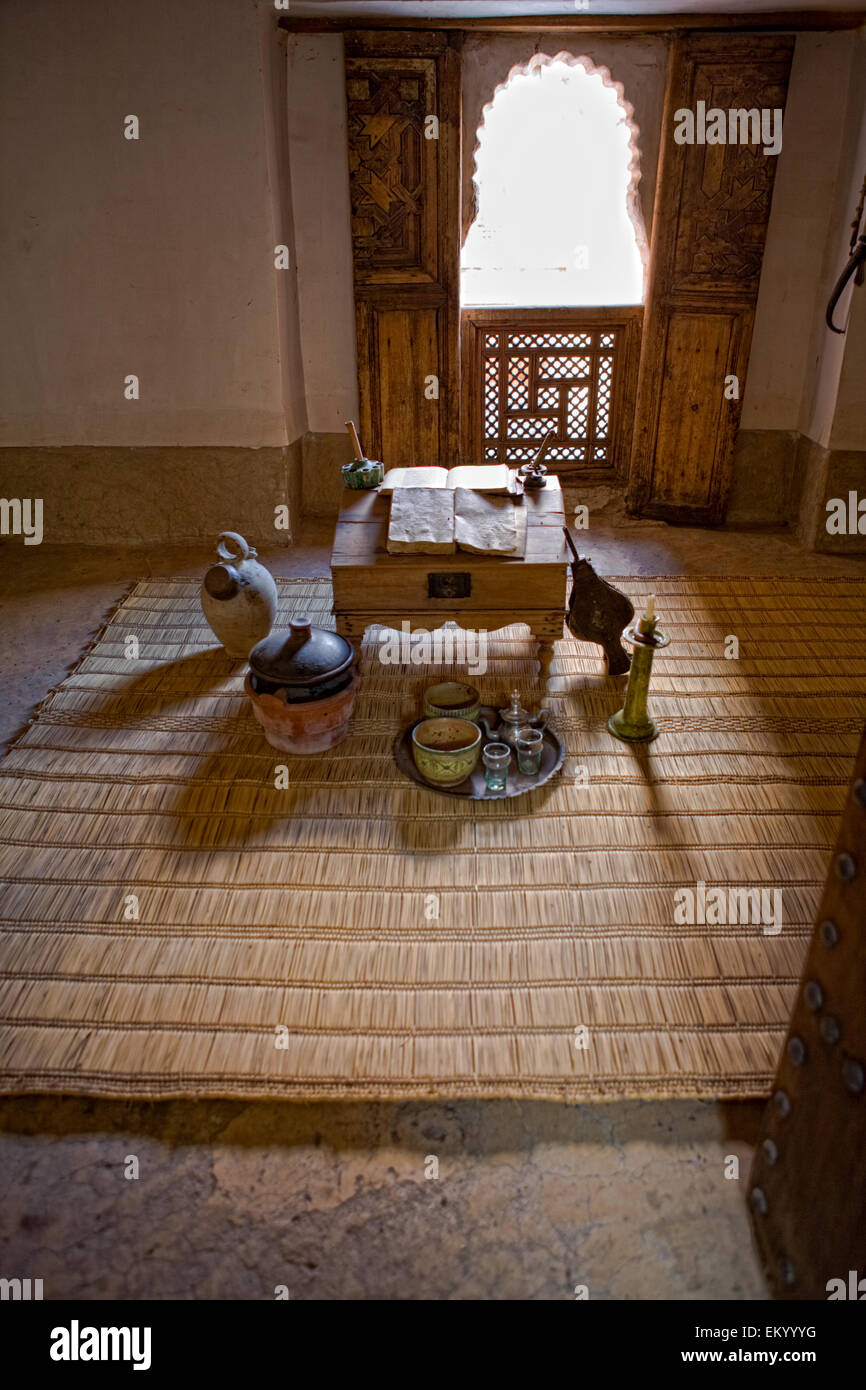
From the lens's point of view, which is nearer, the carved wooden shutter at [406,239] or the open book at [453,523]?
the open book at [453,523]

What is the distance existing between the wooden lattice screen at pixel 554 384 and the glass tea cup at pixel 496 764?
3164 mm

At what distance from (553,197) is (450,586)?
17.4 ft

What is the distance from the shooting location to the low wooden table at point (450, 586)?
3537 millimetres

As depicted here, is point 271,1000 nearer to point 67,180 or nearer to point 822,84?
point 67,180

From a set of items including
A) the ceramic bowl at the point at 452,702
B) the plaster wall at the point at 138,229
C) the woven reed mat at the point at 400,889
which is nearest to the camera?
the woven reed mat at the point at 400,889

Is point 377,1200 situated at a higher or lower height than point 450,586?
lower

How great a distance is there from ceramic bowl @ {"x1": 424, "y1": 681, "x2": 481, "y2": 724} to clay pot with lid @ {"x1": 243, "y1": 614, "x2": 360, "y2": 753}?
298 millimetres

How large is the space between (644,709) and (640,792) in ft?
1.35

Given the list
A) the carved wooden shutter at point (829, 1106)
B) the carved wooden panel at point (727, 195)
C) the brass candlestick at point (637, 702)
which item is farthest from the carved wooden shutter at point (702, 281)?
the carved wooden shutter at point (829, 1106)

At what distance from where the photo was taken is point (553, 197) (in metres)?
7.32

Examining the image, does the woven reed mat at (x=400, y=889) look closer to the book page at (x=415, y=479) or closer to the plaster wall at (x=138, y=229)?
the book page at (x=415, y=479)

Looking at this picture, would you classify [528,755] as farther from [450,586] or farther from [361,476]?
[361,476]

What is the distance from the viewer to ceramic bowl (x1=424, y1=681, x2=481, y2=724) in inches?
133

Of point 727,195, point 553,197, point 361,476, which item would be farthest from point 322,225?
point 553,197
